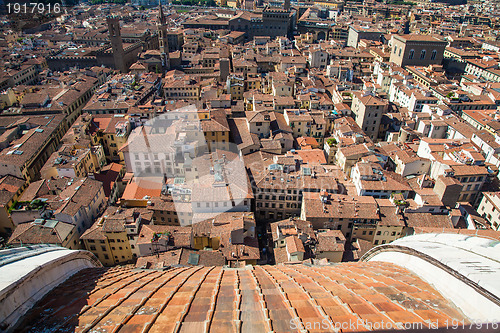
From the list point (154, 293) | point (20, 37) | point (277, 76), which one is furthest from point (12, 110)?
point (20, 37)

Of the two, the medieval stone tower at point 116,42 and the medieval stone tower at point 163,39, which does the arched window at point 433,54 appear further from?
the medieval stone tower at point 116,42

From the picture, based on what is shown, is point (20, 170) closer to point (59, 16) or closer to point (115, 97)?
point (115, 97)

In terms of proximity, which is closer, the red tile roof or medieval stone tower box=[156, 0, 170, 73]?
the red tile roof

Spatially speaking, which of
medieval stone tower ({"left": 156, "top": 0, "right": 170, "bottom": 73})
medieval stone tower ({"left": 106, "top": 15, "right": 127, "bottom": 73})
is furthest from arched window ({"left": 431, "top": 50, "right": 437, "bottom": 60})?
medieval stone tower ({"left": 106, "top": 15, "right": 127, "bottom": 73})

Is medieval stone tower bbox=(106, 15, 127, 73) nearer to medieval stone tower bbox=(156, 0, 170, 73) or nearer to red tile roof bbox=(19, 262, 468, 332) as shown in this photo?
medieval stone tower bbox=(156, 0, 170, 73)

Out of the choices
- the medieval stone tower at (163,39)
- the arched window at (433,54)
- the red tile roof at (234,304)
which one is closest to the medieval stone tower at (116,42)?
the medieval stone tower at (163,39)

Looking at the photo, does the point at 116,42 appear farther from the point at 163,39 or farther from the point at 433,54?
the point at 433,54

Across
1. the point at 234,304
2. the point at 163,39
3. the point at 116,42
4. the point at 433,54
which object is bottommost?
the point at 433,54

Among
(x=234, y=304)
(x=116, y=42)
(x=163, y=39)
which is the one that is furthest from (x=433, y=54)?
(x=234, y=304)
